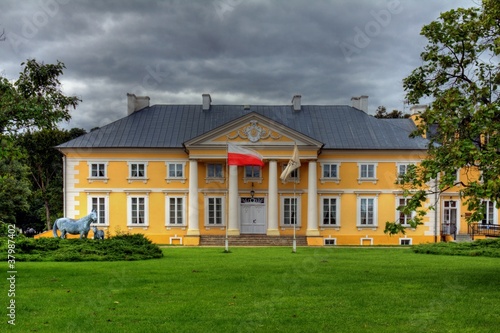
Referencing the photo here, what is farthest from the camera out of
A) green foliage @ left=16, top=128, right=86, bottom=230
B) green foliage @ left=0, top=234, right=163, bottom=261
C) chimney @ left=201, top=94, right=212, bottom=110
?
green foliage @ left=16, top=128, right=86, bottom=230

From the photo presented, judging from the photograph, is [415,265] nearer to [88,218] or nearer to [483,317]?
[483,317]

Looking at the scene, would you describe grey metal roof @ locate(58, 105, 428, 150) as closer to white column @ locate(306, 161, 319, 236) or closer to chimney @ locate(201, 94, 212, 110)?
chimney @ locate(201, 94, 212, 110)

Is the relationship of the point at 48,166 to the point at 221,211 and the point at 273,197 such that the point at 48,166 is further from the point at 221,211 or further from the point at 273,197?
the point at 273,197

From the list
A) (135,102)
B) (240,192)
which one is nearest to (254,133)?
(240,192)

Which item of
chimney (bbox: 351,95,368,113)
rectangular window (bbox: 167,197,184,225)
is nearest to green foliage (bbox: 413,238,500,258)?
chimney (bbox: 351,95,368,113)

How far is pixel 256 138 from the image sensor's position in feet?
113

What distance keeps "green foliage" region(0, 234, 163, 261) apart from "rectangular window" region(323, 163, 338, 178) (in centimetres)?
1872

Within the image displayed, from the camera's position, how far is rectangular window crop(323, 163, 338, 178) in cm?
3672

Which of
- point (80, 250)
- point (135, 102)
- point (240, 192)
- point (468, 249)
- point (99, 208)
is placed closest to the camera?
point (80, 250)

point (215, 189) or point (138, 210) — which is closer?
point (215, 189)

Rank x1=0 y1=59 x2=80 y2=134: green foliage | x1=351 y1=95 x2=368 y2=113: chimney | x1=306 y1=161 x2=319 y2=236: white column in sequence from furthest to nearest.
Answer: x1=351 y1=95 x2=368 y2=113: chimney, x1=306 y1=161 x2=319 y2=236: white column, x1=0 y1=59 x2=80 y2=134: green foliage

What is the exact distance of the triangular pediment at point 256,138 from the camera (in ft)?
112

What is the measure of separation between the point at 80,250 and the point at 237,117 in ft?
66.0

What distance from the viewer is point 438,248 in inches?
981
